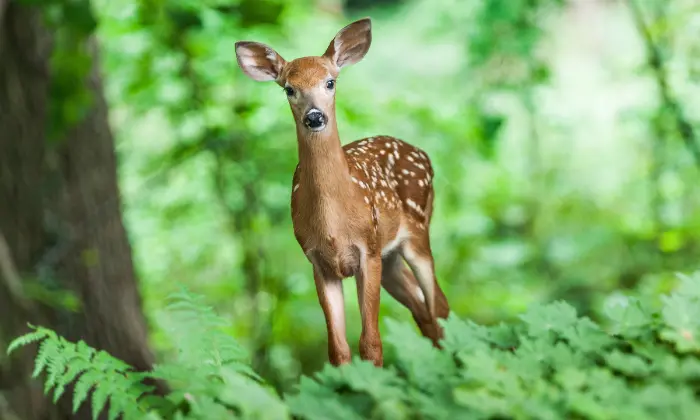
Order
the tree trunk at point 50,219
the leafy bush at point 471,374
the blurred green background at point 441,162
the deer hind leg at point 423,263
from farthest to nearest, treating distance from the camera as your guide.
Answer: the blurred green background at point 441,162
the tree trunk at point 50,219
the deer hind leg at point 423,263
the leafy bush at point 471,374

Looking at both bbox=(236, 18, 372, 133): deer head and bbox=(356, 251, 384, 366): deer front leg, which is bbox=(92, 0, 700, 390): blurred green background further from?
bbox=(236, 18, 372, 133): deer head

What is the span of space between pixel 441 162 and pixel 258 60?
2945 mm

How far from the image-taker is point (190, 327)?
148 centimetres

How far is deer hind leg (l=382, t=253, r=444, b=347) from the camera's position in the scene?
162cm

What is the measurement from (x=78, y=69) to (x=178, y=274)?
2.82m

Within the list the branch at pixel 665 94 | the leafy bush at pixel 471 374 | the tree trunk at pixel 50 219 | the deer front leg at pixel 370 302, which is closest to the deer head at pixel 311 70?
the deer front leg at pixel 370 302

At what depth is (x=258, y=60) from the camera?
1386 millimetres

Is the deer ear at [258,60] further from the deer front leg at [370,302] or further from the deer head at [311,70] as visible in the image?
the deer front leg at [370,302]

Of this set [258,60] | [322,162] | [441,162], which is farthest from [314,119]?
[441,162]

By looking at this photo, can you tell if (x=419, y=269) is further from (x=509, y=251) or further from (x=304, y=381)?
(x=509, y=251)

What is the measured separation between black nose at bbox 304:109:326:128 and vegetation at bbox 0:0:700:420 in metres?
0.36

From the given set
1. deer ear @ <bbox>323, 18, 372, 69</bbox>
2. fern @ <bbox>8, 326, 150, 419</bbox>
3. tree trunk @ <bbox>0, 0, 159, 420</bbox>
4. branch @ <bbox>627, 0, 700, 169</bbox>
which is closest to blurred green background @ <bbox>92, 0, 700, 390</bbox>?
branch @ <bbox>627, 0, 700, 169</bbox>

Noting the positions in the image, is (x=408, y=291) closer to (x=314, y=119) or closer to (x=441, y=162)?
(x=314, y=119)

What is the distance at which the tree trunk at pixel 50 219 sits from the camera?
9.37ft
